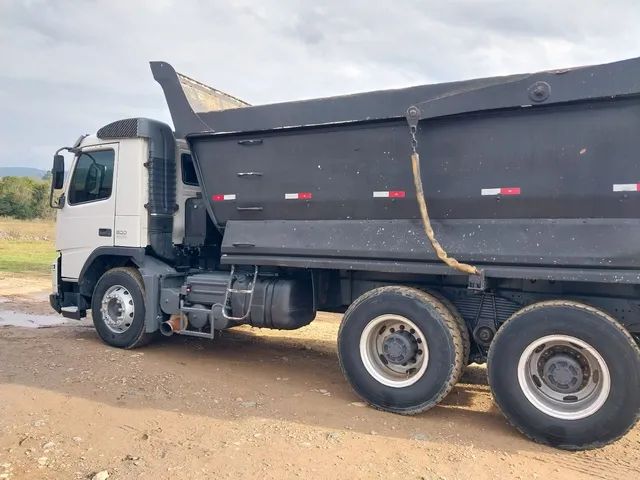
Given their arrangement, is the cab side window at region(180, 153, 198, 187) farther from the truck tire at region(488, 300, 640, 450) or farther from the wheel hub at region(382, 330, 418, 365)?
the truck tire at region(488, 300, 640, 450)

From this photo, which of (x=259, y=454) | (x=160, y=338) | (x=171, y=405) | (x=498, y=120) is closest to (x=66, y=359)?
(x=160, y=338)

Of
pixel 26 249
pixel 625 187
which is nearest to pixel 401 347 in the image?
pixel 625 187

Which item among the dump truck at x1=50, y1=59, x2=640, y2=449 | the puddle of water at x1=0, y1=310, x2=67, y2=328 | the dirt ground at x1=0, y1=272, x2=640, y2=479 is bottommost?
the puddle of water at x1=0, y1=310, x2=67, y2=328

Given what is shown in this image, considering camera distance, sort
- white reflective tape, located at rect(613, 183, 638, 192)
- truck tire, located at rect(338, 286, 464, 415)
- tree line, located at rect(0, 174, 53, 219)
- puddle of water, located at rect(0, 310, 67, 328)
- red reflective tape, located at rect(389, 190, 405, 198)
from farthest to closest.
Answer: tree line, located at rect(0, 174, 53, 219), puddle of water, located at rect(0, 310, 67, 328), red reflective tape, located at rect(389, 190, 405, 198), truck tire, located at rect(338, 286, 464, 415), white reflective tape, located at rect(613, 183, 638, 192)

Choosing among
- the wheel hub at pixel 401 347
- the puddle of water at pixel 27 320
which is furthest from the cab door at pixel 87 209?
the wheel hub at pixel 401 347

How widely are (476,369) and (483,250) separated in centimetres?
240

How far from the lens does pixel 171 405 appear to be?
16.6 feet

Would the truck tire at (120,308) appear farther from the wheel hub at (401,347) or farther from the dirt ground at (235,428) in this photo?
the wheel hub at (401,347)

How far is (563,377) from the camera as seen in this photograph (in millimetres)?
4434

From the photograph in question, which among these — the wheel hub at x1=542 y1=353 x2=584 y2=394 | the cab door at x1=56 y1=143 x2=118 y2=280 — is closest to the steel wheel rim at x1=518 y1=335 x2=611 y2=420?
the wheel hub at x1=542 y1=353 x2=584 y2=394

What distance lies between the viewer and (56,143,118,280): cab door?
24.1ft

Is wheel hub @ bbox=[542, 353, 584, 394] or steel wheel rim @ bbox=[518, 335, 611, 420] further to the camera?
wheel hub @ bbox=[542, 353, 584, 394]

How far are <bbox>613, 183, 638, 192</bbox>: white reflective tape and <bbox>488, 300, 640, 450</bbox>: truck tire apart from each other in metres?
0.97

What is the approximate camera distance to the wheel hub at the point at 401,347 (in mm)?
5055
